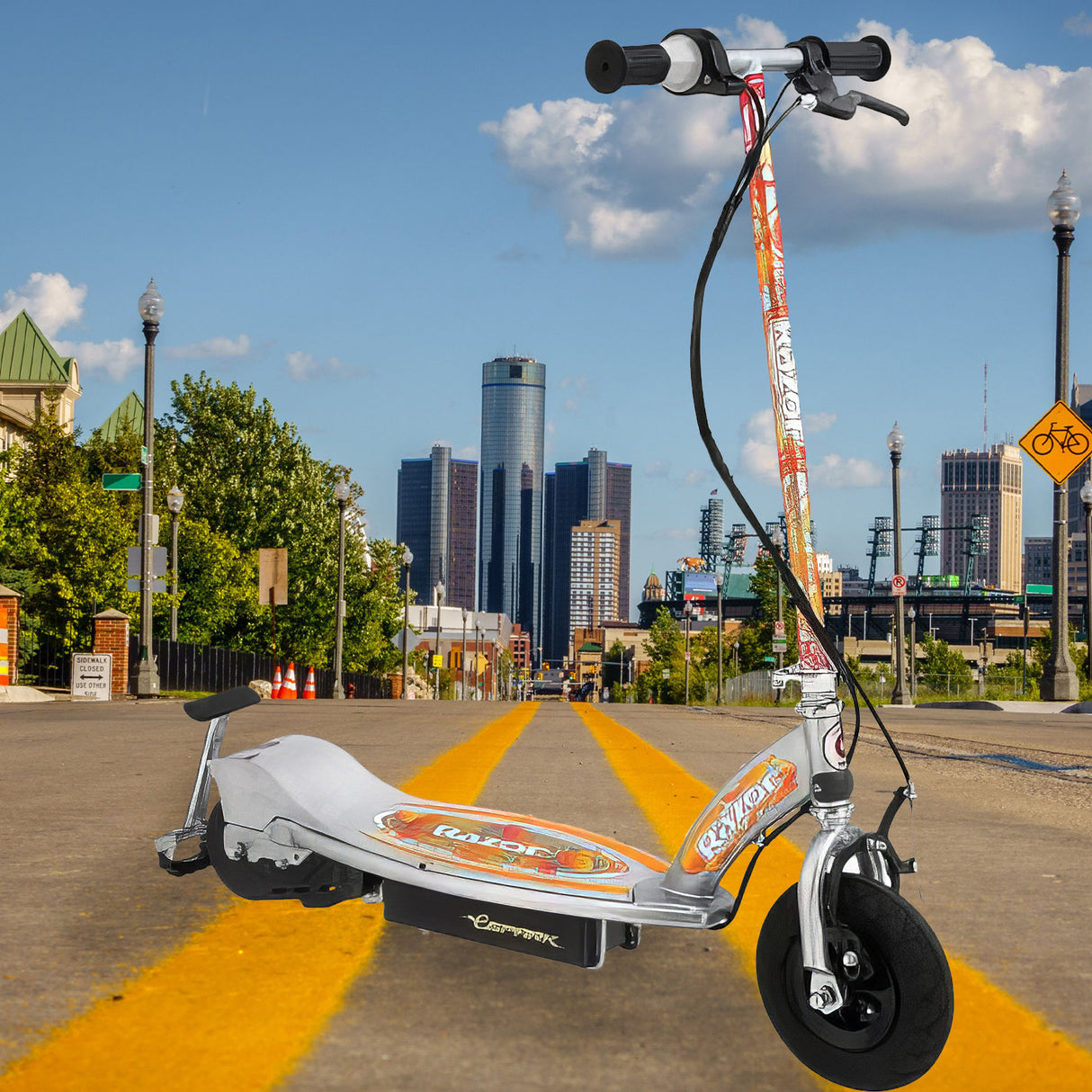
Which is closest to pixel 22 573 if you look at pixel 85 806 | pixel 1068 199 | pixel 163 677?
pixel 163 677

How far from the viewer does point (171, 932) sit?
358 centimetres

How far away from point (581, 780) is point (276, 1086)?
5458mm

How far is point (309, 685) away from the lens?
1816 inches

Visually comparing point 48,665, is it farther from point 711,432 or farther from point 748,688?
point 711,432

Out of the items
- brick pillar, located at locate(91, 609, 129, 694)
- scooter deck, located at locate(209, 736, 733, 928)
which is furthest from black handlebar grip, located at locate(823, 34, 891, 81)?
brick pillar, located at locate(91, 609, 129, 694)

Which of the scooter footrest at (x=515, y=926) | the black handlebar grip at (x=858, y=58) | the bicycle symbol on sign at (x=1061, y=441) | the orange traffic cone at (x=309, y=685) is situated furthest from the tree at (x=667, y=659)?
the black handlebar grip at (x=858, y=58)

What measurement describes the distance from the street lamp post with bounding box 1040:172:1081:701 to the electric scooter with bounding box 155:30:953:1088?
1897cm

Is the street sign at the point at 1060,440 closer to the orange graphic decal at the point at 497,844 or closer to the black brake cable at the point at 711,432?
the orange graphic decal at the point at 497,844

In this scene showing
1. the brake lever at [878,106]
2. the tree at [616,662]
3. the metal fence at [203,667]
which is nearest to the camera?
the brake lever at [878,106]

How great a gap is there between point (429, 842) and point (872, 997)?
1317 mm

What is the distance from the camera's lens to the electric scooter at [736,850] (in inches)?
94.3

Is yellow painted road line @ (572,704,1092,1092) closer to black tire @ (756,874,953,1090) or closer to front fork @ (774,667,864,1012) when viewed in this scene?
black tire @ (756,874,953,1090)

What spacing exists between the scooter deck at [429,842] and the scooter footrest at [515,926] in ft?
0.20

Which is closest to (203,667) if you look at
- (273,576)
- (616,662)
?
(273,576)
